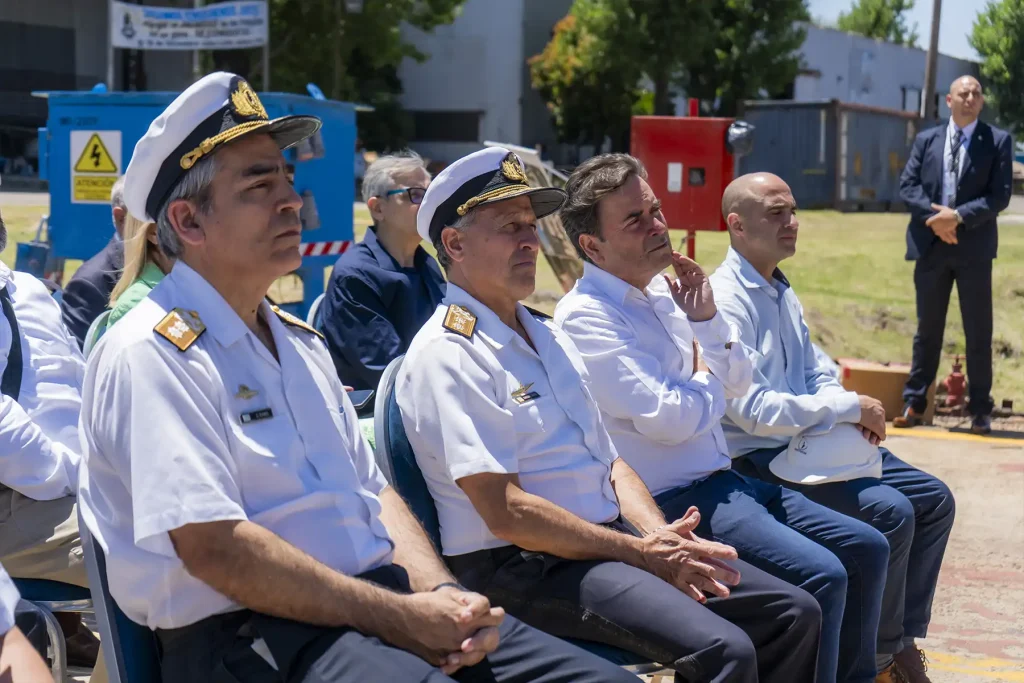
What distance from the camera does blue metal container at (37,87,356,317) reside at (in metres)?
8.75

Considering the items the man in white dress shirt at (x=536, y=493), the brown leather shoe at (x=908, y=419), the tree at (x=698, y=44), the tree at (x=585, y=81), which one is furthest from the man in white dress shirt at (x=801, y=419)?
the tree at (x=585, y=81)

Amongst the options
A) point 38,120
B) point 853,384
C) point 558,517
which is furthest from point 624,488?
point 38,120

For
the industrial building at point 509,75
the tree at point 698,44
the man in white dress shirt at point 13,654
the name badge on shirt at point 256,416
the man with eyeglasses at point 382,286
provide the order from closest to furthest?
1. the man in white dress shirt at point 13,654
2. the name badge on shirt at point 256,416
3. the man with eyeglasses at point 382,286
4. the tree at point 698,44
5. the industrial building at point 509,75

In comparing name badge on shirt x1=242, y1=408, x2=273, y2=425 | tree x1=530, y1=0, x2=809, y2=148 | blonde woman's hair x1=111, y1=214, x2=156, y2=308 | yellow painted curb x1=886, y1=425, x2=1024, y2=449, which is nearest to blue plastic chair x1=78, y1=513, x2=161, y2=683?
name badge on shirt x1=242, y1=408, x2=273, y2=425

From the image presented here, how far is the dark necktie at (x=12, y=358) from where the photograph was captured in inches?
128

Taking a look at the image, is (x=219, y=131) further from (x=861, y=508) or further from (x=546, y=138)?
(x=546, y=138)

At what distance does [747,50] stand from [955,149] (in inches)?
1170

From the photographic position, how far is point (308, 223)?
8.45 m

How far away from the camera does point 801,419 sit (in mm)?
3898

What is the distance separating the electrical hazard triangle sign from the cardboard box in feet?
18.4

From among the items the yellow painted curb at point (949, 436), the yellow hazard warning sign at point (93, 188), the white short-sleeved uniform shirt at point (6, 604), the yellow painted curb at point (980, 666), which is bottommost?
the yellow painted curb at point (980, 666)

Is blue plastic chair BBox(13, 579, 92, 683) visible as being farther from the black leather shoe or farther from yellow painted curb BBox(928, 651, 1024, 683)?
the black leather shoe

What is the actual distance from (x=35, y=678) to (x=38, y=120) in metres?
34.9

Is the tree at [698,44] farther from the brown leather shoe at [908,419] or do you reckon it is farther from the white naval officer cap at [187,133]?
the white naval officer cap at [187,133]
